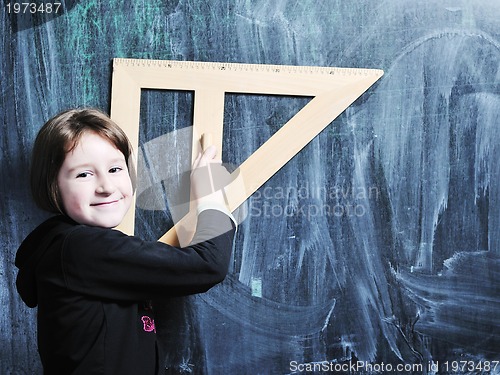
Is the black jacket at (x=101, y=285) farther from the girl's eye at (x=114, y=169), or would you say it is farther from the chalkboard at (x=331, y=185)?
the chalkboard at (x=331, y=185)

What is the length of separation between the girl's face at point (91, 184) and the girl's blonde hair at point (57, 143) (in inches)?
0.5

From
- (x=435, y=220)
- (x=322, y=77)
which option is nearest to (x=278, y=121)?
(x=322, y=77)

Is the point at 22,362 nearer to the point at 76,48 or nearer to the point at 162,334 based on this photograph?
the point at 162,334

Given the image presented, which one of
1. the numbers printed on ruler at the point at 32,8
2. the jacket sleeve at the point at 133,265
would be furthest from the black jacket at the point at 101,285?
the numbers printed on ruler at the point at 32,8

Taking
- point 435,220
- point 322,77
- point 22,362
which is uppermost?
point 322,77

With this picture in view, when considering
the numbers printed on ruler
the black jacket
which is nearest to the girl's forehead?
the black jacket

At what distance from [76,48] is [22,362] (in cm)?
77

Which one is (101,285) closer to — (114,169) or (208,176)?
(114,169)

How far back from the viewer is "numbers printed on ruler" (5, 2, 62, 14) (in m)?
1.42

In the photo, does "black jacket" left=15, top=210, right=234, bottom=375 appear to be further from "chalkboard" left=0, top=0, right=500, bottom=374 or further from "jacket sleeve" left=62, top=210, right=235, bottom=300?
"chalkboard" left=0, top=0, right=500, bottom=374

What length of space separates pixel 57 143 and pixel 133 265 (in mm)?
286

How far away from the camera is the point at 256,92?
144 cm

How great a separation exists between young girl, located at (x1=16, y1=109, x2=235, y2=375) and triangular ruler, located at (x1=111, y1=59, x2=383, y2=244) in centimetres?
22

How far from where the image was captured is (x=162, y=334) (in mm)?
1443
